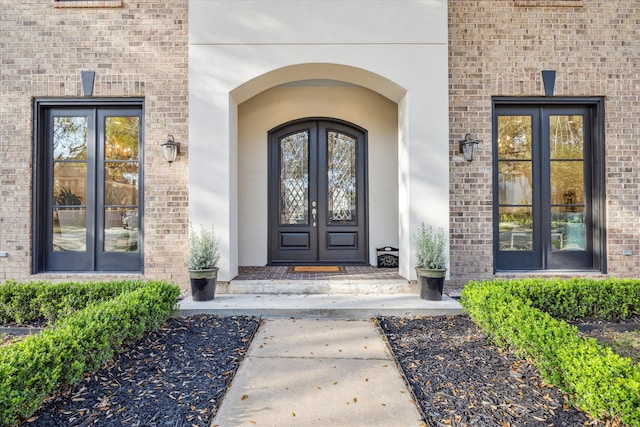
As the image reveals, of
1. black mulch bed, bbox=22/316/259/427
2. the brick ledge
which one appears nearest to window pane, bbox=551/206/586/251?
the brick ledge

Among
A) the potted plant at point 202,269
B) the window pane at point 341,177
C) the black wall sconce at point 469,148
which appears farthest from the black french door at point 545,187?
the potted plant at point 202,269

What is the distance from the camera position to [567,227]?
5.30 m

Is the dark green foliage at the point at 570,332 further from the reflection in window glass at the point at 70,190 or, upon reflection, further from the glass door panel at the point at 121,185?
the reflection in window glass at the point at 70,190

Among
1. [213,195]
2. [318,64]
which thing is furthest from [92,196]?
[318,64]

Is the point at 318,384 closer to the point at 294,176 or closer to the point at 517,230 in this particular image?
the point at 517,230

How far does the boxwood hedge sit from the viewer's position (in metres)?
2.06

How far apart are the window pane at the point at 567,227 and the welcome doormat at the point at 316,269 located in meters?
3.20

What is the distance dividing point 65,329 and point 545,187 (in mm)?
5949

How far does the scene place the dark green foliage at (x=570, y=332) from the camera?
1.99 meters

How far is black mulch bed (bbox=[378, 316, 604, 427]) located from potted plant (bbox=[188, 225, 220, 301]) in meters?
2.23

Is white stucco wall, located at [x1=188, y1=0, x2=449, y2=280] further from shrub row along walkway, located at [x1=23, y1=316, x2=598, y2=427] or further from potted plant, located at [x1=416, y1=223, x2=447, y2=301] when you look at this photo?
shrub row along walkway, located at [x1=23, y1=316, x2=598, y2=427]

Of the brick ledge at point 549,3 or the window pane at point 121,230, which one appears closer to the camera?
the brick ledge at point 549,3

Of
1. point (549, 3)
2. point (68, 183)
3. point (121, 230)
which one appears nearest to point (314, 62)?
point (549, 3)

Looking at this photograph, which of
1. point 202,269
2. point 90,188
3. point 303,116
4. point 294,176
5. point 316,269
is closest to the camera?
point 202,269
